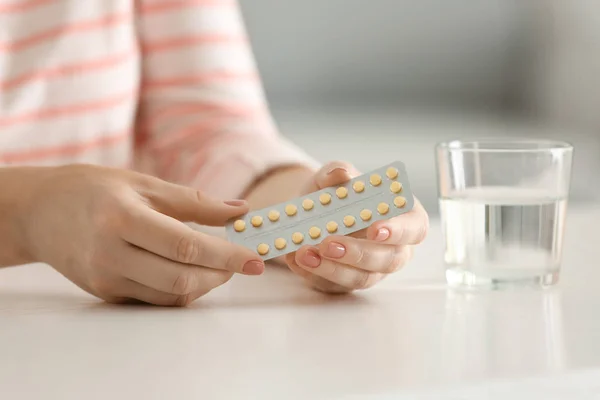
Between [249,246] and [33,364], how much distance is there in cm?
17

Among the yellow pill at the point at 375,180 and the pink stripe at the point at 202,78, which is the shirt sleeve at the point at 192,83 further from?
the yellow pill at the point at 375,180

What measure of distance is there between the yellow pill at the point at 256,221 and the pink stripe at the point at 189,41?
0.46m

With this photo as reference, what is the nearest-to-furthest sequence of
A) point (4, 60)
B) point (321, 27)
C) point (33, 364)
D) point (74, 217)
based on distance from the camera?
point (33, 364) < point (74, 217) < point (4, 60) < point (321, 27)

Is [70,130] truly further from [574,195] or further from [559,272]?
[574,195]

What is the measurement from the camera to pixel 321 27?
178cm

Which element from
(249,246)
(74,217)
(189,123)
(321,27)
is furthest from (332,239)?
(321,27)

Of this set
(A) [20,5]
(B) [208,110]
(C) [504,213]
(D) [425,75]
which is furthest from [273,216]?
(D) [425,75]

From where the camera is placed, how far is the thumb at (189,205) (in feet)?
1.75

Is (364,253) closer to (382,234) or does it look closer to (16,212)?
(382,234)

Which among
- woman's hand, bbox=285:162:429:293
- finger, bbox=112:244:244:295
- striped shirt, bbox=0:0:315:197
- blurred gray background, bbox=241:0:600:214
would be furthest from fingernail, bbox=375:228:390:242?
blurred gray background, bbox=241:0:600:214

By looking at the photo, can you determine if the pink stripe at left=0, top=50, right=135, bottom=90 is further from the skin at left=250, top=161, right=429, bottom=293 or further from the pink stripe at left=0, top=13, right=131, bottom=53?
the skin at left=250, top=161, right=429, bottom=293

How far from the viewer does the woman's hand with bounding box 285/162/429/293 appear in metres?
0.53

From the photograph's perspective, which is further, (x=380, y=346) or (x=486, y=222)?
(x=486, y=222)

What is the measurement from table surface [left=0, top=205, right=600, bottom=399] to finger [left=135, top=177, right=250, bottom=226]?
2.3 inches
